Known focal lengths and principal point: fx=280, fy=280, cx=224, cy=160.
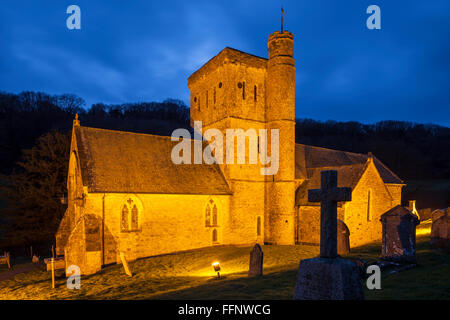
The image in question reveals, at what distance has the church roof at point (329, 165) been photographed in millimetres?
24031

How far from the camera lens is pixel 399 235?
13.2 m

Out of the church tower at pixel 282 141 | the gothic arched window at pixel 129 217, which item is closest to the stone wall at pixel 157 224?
the gothic arched window at pixel 129 217

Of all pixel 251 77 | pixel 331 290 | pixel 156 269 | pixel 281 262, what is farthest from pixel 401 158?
pixel 331 290

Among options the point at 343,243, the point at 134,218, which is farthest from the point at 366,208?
the point at 134,218

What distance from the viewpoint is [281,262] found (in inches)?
691

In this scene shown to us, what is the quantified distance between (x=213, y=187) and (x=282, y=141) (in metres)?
7.36

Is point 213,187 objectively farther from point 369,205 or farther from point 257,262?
point 369,205

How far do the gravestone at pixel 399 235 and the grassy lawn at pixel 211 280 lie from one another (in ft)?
2.55

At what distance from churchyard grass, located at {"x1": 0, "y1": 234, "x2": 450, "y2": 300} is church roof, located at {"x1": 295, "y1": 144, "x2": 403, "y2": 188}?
6891 mm

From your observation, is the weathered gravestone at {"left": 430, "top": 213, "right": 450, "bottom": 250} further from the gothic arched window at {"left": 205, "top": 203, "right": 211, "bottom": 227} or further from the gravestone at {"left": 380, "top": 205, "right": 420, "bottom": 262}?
the gothic arched window at {"left": 205, "top": 203, "right": 211, "bottom": 227}

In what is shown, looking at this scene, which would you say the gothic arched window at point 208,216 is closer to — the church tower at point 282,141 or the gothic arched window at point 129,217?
the church tower at point 282,141

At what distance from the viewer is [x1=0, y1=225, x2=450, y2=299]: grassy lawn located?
9.45 meters

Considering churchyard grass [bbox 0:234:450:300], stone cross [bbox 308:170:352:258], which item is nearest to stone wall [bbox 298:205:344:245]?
churchyard grass [bbox 0:234:450:300]
